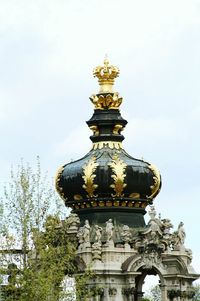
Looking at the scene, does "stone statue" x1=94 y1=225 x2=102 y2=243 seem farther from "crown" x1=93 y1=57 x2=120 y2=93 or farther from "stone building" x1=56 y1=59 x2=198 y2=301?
"crown" x1=93 y1=57 x2=120 y2=93

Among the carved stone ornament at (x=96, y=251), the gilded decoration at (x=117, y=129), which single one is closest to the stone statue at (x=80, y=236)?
the carved stone ornament at (x=96, y=251)

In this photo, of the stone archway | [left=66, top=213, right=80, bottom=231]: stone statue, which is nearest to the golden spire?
Result: [left=66, top=213, right=80, bottom=231]: stone statue

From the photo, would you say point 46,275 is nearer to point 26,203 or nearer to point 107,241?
point 26,203

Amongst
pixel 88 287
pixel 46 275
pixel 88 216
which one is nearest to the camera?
pixel 46 275

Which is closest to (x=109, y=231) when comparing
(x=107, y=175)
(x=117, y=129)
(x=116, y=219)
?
(x=116, y=219)

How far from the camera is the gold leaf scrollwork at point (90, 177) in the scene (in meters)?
55.2

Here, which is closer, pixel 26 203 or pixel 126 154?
pixel 26 203

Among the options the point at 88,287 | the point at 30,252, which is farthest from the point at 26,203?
the point at 88,287

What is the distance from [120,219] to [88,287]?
412 centimetres

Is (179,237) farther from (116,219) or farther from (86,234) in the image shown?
(86,234)

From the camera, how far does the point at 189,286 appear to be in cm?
5578

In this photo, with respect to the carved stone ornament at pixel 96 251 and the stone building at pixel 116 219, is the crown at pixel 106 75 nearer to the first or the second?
the stone building at pixel 116 219

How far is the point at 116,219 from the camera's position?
5562cm

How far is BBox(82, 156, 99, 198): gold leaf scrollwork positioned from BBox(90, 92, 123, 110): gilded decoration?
2460 mm
